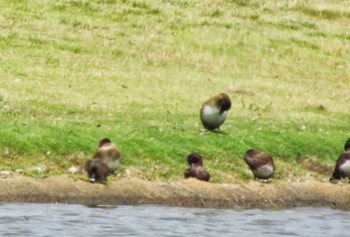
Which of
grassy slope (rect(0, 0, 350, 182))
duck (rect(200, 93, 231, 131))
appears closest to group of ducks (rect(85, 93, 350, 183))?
duck (rect(200, 93, 231, 131))

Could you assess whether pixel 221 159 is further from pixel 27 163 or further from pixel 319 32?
pixel 319 32

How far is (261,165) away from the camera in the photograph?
96.7 feet

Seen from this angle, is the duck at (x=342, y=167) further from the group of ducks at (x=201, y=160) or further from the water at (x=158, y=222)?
the water at (x=158, y=222)

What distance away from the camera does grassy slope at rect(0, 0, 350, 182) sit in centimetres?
3047

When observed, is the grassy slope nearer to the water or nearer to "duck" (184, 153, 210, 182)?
"duck" (184, 153, 210, 182)

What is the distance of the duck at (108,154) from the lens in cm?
2784

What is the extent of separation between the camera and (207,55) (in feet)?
164

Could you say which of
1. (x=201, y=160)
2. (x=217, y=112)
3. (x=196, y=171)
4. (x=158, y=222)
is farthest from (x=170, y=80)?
(x=158, y=222)

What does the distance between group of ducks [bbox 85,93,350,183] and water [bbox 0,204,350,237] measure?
4.36 feet

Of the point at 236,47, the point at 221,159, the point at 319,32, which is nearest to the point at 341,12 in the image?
the point at 319,32

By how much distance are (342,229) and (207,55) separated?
2519cm

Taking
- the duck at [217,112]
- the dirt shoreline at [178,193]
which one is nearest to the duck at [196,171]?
the dirt shoreline at [178,193]

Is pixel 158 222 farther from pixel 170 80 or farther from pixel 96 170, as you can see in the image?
pixel 170 80

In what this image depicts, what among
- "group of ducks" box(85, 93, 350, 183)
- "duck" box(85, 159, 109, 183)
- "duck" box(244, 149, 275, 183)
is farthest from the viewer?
"duck" box(244, 149, 275, 183)
